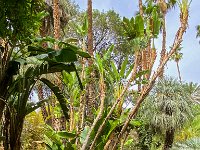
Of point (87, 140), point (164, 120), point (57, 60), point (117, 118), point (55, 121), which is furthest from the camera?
point (164, 120)

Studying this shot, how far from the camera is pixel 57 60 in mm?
5332

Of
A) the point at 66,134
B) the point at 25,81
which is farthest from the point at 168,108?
the point at 25,81

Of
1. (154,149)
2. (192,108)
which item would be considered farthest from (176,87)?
(154,149)

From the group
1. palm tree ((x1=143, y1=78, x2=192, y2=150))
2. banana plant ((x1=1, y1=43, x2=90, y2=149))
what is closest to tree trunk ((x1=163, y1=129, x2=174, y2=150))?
palm tree ((x1=143, y1=78, x2=192, y2=150))

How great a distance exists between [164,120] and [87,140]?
20.7 feet

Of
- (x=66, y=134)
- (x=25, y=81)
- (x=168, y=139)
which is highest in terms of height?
(x=25, y=81)

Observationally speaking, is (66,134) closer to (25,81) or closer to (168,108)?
(25,81)

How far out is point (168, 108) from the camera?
11812mm

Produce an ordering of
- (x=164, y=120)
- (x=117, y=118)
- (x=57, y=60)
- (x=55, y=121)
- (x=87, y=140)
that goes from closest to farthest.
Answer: (x=57, y=60) < (x=87, y=140) < (x=117, y=118) < (x=55, y=121) < (x=164, y=120)

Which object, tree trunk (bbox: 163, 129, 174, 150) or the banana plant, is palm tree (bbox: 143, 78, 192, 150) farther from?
the banana plant

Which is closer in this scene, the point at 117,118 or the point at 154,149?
the point at 117,118

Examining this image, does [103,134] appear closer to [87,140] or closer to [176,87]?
[87,140]

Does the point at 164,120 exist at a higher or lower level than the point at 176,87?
lower

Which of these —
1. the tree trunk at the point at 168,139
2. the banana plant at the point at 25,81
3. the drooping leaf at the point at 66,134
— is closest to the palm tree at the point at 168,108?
the tree trunk at the point at 168,139
